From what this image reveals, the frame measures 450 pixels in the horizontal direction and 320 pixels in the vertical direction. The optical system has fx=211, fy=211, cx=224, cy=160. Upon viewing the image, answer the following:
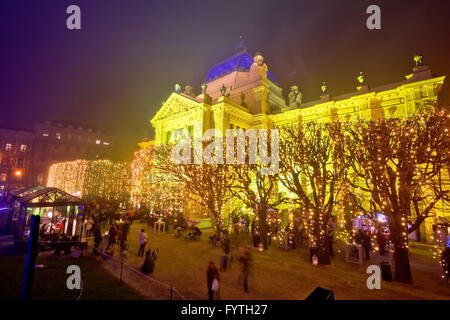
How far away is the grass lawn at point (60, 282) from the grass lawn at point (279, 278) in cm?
59

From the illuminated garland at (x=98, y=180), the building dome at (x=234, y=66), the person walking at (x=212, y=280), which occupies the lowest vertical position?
the person walking at (x=212, y=280)

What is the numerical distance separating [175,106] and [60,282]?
89.6 ft

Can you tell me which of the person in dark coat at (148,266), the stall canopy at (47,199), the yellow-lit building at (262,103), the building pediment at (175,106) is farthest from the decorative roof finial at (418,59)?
the stall canopy at (47,199)

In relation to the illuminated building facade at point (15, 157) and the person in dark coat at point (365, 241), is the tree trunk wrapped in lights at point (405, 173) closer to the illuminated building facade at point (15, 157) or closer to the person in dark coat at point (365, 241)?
the person in dark coat at point (365, 241)

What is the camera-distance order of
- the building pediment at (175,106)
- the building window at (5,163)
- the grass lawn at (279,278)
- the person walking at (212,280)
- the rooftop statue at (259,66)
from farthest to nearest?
1. the building window at (5,163)
2. the rooftop statue at (259,66)
3. the building pediment at (175,106)
4. the grass lawn at (279,278)
5. the person walking at (212,280)

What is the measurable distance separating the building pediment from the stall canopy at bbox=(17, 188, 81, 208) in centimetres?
1907

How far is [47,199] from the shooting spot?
1528 centimetres

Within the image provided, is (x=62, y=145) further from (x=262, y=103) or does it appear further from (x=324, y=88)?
(x=324, y=88)

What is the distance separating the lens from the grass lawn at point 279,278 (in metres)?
8.35
